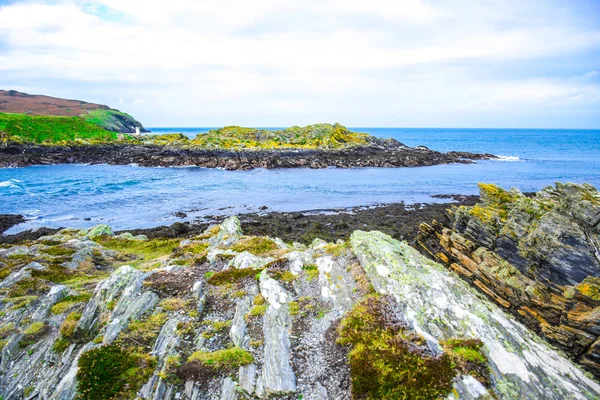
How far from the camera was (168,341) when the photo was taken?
10.7 meters

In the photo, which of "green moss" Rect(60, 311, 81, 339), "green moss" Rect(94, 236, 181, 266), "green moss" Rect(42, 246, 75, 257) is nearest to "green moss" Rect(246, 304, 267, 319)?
"green moss" Rect(60, 311, 81, 339)

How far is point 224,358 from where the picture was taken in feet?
32.1

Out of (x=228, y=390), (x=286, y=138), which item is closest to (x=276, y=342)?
(x=228, y=390)

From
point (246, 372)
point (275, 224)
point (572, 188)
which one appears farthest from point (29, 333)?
point (572, 188)

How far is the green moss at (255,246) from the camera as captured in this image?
19.0 metres

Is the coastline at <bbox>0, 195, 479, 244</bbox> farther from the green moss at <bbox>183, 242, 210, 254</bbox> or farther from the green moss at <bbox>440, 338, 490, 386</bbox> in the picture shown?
the green moss at <bbox>440, 338, 490, 386</bbox>

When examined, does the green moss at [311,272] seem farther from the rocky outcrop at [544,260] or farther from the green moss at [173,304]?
the rocky outcrop at [544,260]

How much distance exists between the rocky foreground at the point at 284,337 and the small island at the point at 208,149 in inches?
2881

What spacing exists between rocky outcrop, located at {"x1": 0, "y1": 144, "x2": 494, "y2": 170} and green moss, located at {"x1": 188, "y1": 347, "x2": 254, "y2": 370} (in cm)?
7706

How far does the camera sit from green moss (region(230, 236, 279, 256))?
750 inches

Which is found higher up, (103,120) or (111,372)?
(103,120)

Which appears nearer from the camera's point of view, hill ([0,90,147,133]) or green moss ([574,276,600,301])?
green moss ([574,276,600,301])

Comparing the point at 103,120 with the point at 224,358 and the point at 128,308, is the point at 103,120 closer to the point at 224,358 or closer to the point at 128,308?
the point at 128,308

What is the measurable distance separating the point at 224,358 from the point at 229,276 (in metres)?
5.27
